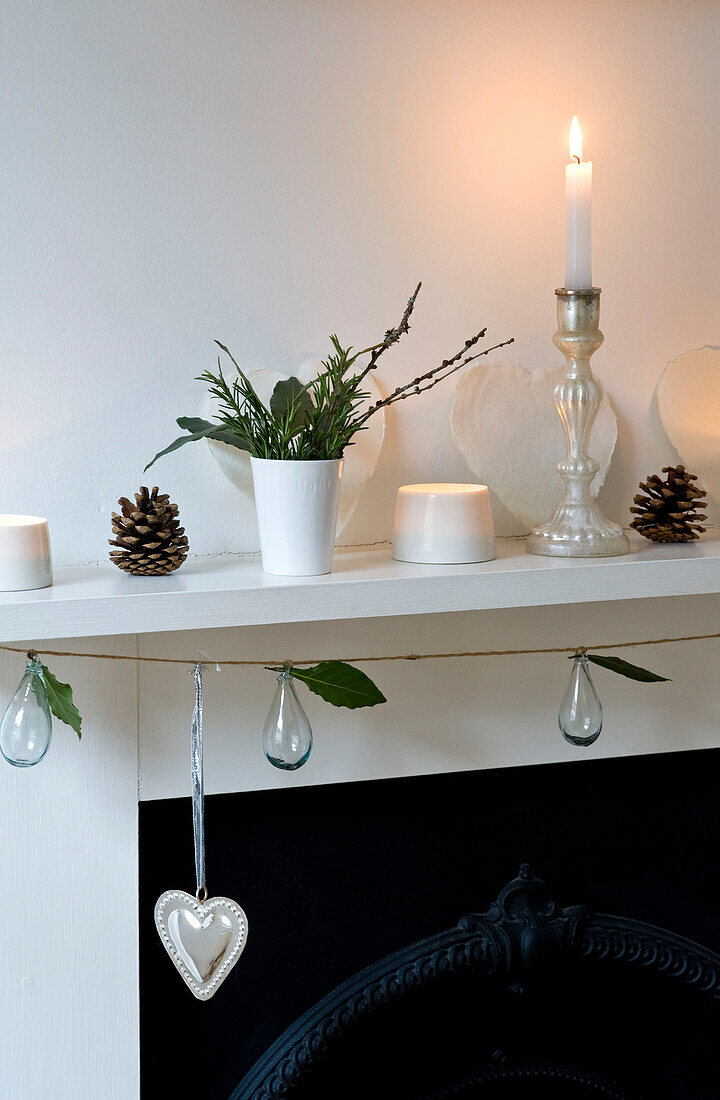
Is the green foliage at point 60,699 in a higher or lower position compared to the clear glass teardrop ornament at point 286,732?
higher

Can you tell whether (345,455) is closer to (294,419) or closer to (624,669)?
(294,419)

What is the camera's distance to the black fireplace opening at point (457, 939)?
91cm

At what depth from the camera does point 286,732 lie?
77cm

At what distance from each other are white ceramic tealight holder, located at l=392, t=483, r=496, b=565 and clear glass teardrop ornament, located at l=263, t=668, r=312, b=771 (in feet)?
0.49

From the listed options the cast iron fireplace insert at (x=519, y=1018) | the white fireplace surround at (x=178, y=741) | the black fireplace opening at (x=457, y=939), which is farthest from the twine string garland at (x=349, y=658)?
the cast iron fireplace insert at (x=519, y=1018)

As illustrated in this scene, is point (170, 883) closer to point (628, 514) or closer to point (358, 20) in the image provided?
point (628, 514)

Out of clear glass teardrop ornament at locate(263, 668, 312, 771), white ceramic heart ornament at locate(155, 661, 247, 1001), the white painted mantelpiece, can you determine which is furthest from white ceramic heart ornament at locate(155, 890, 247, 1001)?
the white painted mantelpiece

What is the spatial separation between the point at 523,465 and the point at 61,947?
0.58 meters

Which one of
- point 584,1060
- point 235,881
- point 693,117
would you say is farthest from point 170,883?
point 693,117

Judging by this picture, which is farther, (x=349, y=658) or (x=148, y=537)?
(x=349, y=658)

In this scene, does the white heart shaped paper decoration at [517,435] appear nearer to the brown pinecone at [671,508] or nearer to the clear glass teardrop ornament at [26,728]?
Result: the brown pinecone at [671,508]

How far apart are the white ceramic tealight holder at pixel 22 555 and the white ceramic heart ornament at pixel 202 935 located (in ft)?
0.90

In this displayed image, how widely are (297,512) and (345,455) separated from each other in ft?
0.41

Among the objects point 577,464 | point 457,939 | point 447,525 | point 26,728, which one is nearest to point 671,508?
point 577,464
